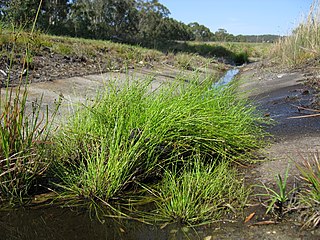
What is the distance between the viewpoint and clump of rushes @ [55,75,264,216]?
1.98m

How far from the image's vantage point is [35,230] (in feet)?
5.56

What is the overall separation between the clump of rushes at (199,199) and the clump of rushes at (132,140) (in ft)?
0.51

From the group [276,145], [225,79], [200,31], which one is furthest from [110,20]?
[200,31]

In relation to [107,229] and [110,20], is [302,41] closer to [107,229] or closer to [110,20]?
[107,229]

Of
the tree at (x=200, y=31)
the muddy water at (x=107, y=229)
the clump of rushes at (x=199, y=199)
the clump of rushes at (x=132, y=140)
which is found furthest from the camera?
the tree at (x=200, y=31)

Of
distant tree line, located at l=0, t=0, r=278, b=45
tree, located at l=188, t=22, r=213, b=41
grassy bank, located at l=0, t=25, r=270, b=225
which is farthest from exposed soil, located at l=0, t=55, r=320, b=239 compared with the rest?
tree, located at l=188, t=22, r=213, b=41

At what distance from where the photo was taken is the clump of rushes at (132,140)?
1980 millimetres

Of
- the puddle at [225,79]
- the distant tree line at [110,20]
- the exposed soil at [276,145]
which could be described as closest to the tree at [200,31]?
the distant tree line at [110,20]

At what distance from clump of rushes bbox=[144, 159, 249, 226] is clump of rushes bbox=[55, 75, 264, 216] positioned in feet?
0.51

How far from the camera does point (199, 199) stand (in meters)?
1.80

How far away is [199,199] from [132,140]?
1.68 feet

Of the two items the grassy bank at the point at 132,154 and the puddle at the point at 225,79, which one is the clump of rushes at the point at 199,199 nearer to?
the grassy bank at the point at 132,154

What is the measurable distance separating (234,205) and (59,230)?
2.84ft

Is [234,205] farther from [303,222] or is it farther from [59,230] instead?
[59,230]
